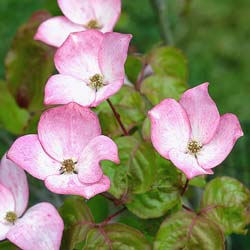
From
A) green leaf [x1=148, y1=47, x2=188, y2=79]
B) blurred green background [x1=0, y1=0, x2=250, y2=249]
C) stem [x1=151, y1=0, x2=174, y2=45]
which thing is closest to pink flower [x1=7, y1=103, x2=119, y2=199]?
A: green leaf [x1=148, y1=47, x2=188, y2=79]

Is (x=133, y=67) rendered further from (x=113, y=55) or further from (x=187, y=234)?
(x=187, y=234)

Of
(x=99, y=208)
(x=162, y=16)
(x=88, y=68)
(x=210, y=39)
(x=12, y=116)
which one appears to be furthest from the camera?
(x=210, y=39)

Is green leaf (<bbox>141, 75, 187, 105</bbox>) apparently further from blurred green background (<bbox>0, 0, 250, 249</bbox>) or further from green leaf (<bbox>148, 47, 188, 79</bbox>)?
blurred green background (<bbox>0, 0, 250, 249</bbox>)

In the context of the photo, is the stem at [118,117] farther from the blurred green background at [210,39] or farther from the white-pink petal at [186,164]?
the blurred green background at [210,39]

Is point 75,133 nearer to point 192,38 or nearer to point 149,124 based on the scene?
point 149,124

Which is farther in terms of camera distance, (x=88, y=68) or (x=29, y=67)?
(x=29, y=67)

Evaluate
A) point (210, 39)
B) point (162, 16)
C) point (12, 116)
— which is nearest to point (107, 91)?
point (12, 116)

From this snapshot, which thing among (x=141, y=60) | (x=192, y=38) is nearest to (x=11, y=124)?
(x=141, y=60)
